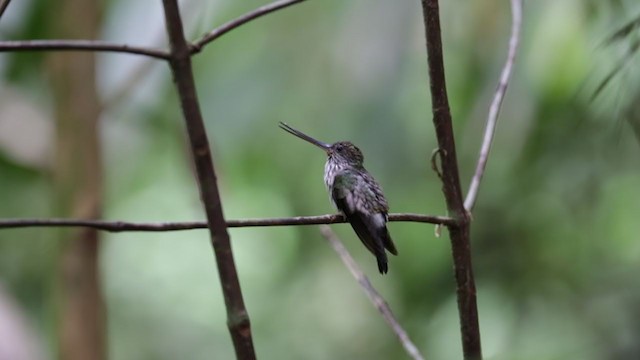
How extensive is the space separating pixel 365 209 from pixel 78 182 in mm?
1478

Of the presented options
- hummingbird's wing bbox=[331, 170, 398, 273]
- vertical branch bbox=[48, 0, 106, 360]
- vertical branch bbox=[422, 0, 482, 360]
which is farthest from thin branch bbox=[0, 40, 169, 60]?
vertical branch bbox=[48, 0, 106, 360]

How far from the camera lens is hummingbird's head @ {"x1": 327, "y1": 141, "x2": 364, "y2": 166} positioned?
1.92 metres

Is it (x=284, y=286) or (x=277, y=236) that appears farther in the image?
(x=277, y=236)

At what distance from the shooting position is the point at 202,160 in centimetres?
86

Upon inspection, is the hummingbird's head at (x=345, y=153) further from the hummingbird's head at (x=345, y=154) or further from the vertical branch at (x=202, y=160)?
the vertical branch at (x=202, y=160)

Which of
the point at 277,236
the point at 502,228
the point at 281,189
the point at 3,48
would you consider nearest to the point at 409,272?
the point at 502,228

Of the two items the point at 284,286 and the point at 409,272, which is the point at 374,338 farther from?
the point at 409,272

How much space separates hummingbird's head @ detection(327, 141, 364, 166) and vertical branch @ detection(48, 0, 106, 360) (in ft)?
3.22

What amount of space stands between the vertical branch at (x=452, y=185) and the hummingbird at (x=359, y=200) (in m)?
0.10

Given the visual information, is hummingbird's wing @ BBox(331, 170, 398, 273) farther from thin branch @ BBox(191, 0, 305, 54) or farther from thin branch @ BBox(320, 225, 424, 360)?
thin branch @ BBox(191, 0, 305, 54)

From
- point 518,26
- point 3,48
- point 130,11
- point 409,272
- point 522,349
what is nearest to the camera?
point 3,48

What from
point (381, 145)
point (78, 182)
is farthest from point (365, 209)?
point (381, 145)

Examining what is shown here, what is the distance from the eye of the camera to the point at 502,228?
3656 millimetres

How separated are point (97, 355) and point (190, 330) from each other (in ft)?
8.78
